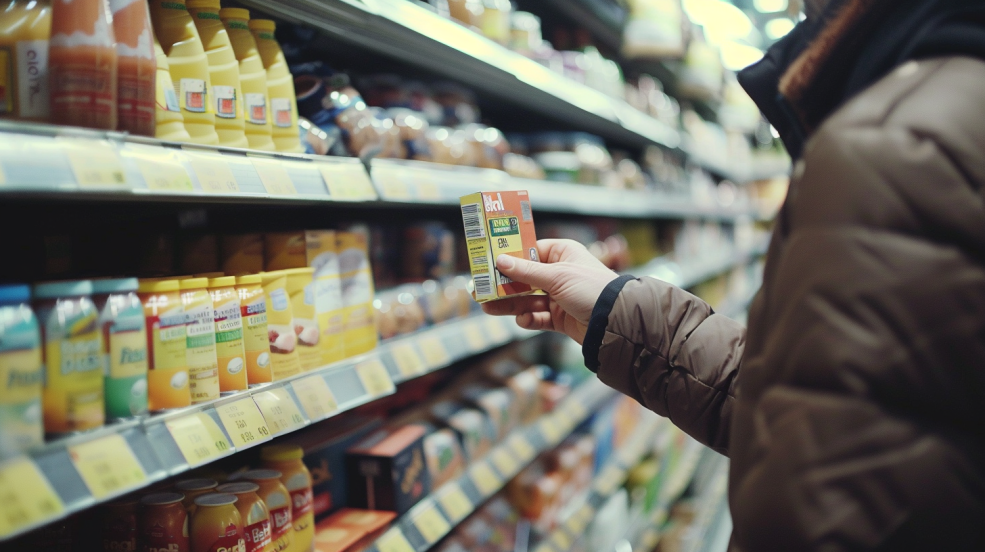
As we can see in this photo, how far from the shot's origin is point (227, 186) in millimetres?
995

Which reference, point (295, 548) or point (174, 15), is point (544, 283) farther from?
point (174, 15)

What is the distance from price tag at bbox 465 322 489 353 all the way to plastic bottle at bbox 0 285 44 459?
1.05m

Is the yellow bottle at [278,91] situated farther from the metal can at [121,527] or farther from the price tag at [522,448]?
the price tag at [522,448]

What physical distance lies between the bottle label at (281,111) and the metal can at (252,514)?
608mm

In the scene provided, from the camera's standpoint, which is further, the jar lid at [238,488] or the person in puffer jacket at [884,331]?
the jar lid at [238,488]

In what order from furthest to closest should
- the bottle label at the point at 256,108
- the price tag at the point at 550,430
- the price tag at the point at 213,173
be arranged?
the price tag at the point at 550,430 → the bottle label at the point at 256,108 → the price tag at the point at 213,173

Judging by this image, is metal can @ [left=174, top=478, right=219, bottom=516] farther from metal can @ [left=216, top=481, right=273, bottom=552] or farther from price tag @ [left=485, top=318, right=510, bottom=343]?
price tag @ [left=485, top=318, right=510, bottom=343]

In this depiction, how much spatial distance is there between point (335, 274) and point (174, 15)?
52 centimetres

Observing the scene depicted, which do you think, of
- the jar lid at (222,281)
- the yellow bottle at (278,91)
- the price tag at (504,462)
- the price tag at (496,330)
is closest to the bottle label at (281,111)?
the yellow bottle at (278,91)

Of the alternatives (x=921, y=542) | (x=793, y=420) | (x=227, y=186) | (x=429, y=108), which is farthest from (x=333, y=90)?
(x=921, y=542)

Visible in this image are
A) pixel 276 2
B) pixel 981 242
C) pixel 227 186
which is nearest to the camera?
pixel 981 242

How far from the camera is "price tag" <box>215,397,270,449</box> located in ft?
3.24

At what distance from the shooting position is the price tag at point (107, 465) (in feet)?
2.54

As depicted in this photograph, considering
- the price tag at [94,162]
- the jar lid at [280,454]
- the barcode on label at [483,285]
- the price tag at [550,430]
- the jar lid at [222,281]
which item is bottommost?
the price tag at [550,430]
